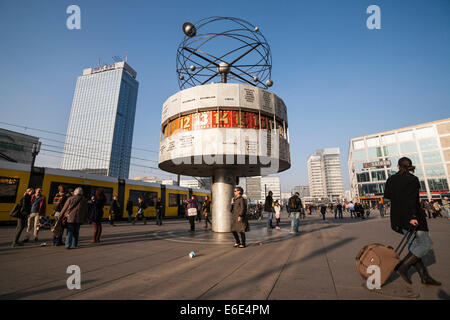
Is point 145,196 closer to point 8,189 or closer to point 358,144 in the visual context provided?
point 8,189

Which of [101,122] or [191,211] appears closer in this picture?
[191,211]

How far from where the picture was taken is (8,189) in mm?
11414

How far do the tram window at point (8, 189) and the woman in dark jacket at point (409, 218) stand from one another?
54.4 ft

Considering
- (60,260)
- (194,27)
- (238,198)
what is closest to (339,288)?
(238,198)

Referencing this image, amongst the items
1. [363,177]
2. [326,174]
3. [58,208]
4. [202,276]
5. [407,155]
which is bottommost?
[202,276]

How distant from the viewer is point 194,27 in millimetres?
10531

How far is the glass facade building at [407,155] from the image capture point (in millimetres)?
57384

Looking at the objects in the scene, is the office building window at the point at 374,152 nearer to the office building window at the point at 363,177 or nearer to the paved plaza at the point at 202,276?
the office building window at the point at 363,177

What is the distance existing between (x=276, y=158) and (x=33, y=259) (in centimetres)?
884

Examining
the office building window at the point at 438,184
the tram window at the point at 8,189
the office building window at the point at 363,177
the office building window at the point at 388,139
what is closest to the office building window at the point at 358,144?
the office building window at the point at 388,139

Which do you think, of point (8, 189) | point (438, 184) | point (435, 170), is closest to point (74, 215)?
point (8, 189)

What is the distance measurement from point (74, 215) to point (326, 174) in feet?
604

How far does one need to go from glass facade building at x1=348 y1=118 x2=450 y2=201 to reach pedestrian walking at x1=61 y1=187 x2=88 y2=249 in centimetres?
6624
